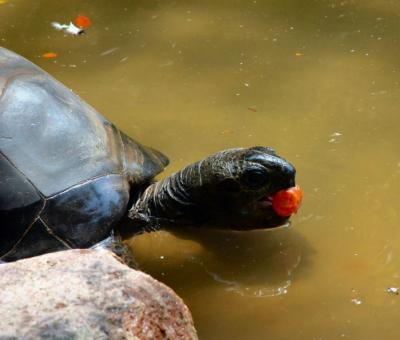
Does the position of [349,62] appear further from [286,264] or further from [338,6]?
[286,264]

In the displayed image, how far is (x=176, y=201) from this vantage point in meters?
4.03

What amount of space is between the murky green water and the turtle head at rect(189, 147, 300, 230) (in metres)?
0.17

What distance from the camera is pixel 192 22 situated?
6.26m

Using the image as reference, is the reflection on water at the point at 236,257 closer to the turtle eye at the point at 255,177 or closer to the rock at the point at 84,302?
the turtle eye at the point at 255,177

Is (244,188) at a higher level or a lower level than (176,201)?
higher

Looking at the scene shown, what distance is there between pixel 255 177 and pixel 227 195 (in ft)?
0.74

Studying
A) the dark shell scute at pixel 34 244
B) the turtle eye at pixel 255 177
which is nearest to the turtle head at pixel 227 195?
the turtle eye at pixel 255 177

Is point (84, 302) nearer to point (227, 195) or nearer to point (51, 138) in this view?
point (51, 138)

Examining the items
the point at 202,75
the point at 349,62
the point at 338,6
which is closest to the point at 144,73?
the point at 202,75

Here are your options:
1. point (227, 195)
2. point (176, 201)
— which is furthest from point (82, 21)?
point (227, 195)

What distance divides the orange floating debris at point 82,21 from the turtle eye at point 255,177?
3.11 metres

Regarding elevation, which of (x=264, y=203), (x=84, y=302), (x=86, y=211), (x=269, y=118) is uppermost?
(x=84, y=302)

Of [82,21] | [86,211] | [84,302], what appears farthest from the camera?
[82,21]

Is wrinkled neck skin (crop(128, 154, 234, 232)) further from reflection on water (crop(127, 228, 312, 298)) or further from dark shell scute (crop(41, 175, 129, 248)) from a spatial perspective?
dark shell scute (crop(41, 175, 129, 248))
